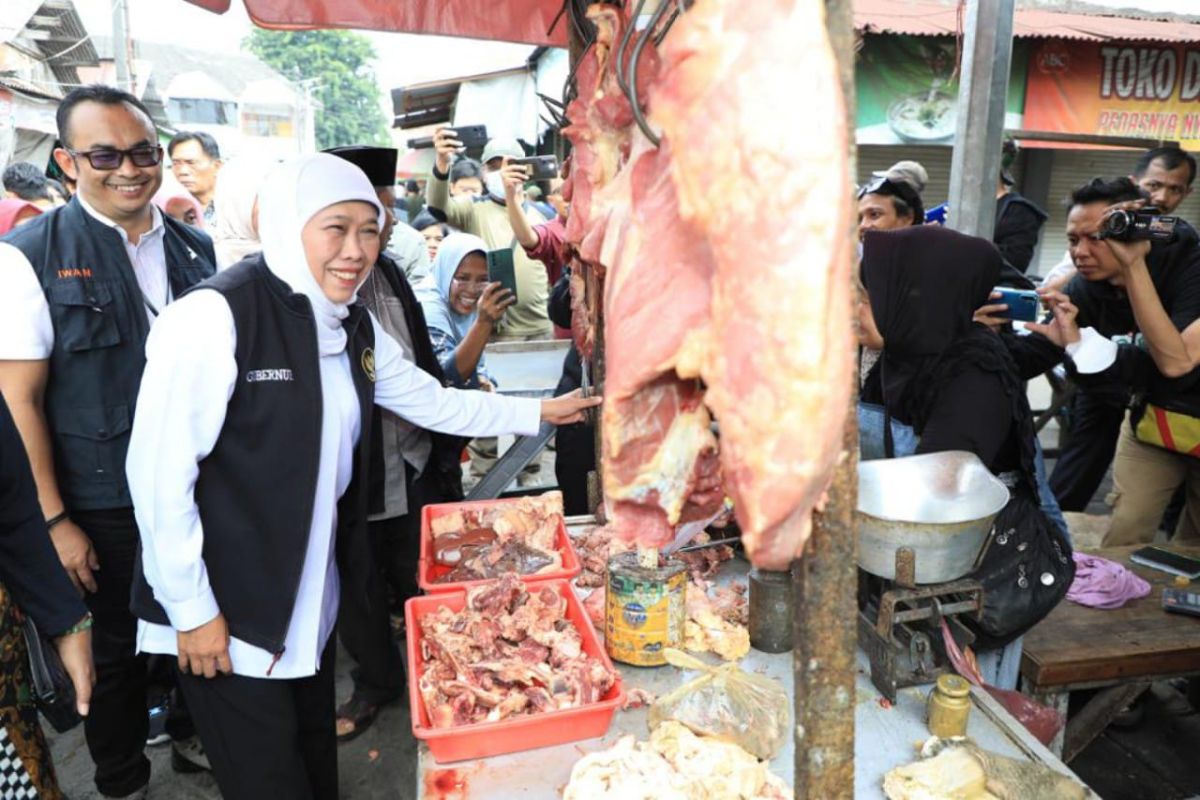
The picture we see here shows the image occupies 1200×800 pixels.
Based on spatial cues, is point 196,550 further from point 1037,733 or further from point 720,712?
point 1037,733

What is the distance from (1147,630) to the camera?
124 inches

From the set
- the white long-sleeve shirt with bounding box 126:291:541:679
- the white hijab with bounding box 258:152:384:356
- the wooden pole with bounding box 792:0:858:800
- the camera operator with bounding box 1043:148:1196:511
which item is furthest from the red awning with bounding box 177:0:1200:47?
the wooden pole with bounding box 792:0:858:800

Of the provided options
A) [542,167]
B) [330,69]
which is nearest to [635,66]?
[542,167]

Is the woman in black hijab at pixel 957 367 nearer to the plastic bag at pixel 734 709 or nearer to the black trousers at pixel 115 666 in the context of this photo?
the plastic bag at pixel 734 709

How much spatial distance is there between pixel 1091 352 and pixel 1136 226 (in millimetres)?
576

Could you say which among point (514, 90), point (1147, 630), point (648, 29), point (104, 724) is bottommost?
point (104, 724)

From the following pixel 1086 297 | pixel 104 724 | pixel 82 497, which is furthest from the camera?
pixel 1086 297

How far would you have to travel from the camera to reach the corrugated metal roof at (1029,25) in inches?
313

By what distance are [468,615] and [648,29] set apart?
169 centimetres

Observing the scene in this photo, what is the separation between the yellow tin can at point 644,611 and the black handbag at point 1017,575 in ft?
2.87

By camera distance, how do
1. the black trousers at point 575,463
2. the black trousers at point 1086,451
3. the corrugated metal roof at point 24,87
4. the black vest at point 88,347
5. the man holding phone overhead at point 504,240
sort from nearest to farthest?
the black vest at point 88,347, the black trousers at point 575,463, the black trousers at point 1086,451, the man holding phone overhead at point 504,240, the corrugated metal roof at point 24,87

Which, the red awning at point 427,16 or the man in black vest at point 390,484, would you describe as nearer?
the man in black vest at point 390,484

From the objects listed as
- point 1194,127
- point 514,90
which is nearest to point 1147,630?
point 1194,127

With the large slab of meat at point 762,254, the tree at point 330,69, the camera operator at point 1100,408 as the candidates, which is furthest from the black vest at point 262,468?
the tree at point 330,69
